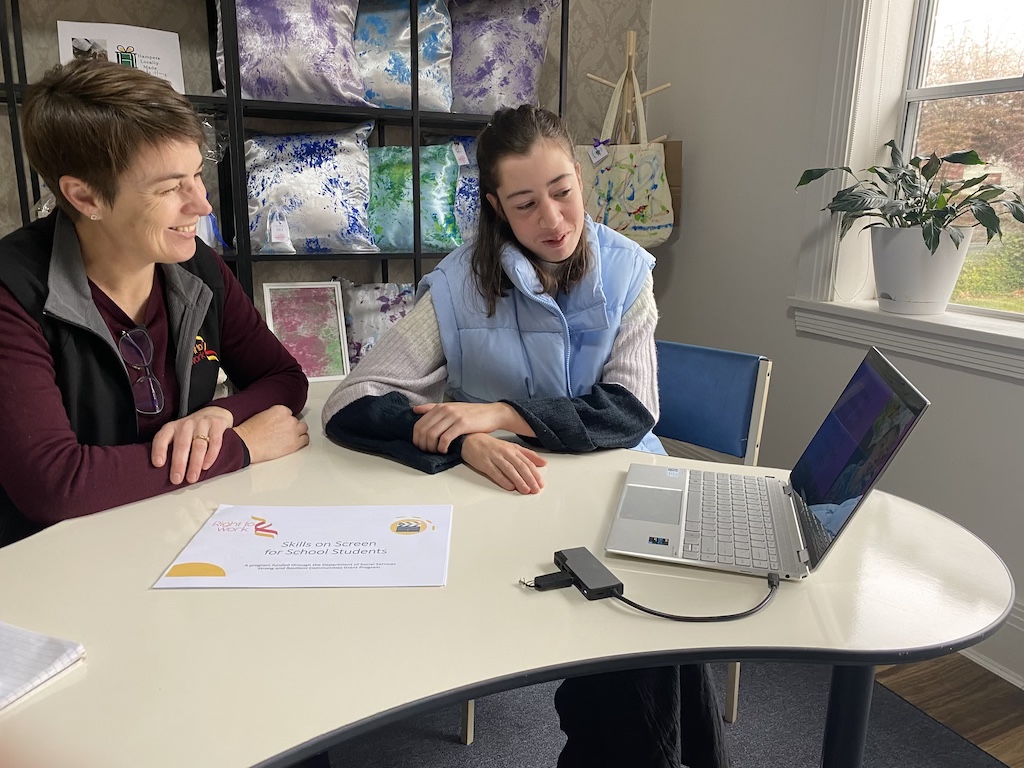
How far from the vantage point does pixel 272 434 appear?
132cm

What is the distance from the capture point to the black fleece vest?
114 cm

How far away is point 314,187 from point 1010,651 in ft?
7.36

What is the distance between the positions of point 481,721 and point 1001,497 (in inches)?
54.5

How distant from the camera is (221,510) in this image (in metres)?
1.08

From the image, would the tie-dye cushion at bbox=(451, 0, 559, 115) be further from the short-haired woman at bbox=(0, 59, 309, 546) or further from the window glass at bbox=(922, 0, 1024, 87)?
the short-haired woman at bbox=(0, 59, 309, 546)

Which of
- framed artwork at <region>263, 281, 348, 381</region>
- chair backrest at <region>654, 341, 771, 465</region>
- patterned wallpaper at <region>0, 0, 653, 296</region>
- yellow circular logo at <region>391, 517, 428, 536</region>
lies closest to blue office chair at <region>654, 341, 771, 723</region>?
chair backrest at <region>654, 341, 771, 465</region>

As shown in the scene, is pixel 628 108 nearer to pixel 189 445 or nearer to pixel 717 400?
pixel 717 400

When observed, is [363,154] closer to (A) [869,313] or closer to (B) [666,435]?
(B) [666,435]

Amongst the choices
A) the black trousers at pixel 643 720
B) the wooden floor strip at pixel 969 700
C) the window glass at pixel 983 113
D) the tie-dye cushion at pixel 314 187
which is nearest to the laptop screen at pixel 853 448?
the black trousers at pixel 643 720

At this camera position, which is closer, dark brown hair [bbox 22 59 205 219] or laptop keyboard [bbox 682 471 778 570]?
laptop keyboard [bbox 682 471 778 570]

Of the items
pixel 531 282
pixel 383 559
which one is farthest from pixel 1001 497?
pixel 383 559

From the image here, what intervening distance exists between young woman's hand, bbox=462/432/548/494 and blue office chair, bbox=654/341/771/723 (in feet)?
1.73

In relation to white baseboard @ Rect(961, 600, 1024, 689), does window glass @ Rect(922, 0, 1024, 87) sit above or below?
above

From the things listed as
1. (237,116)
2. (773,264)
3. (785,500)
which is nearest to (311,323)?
(237,116)
